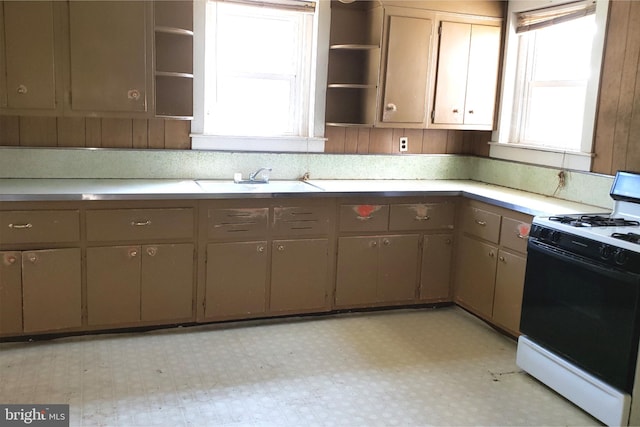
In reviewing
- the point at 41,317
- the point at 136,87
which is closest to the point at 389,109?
the point at 136,87

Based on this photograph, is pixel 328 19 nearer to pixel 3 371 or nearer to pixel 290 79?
pixel 290 79

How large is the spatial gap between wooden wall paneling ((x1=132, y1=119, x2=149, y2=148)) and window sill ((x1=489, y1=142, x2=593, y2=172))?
8.36 feet

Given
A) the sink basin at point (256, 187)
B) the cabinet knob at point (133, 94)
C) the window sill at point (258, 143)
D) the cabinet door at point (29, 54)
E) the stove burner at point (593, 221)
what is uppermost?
Result: the cabinet door at point (29, 54)

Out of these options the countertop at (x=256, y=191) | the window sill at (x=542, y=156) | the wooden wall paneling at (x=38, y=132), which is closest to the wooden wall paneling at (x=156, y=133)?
the countertop at (x=256, y=191)

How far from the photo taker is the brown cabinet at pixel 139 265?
3.33 metres

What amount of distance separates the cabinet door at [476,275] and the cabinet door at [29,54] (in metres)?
2.77

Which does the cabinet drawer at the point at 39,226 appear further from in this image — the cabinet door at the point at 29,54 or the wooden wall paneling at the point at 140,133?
the wooden wall paneling at the point at 140,133

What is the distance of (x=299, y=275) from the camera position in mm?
3807

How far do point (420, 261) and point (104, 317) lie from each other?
2.07 meters

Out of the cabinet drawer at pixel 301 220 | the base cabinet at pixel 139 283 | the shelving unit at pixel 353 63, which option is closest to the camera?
the base cabinet at pixel 139 283

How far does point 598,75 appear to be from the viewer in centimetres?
364

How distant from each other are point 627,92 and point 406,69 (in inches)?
55.3

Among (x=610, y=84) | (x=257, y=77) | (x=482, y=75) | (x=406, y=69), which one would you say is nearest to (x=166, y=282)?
(x=257, y=77)

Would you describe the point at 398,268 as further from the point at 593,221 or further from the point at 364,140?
the point at 593,221
